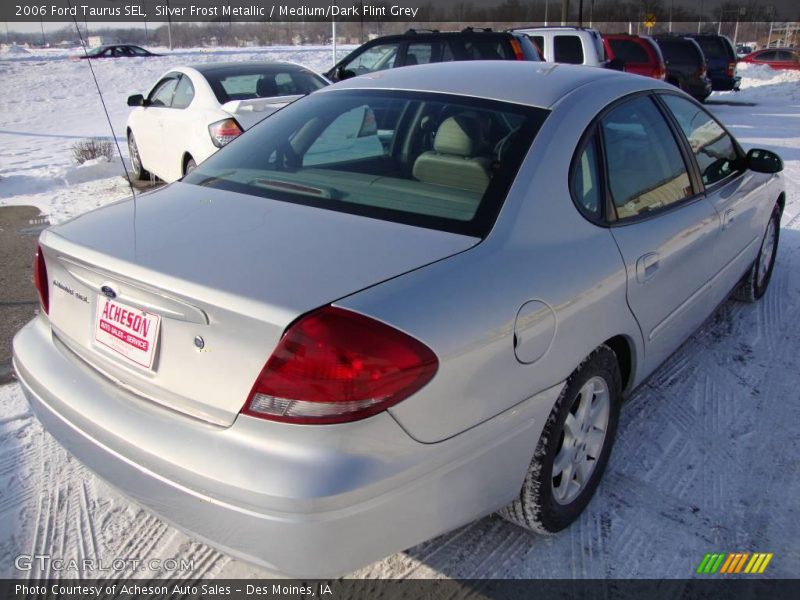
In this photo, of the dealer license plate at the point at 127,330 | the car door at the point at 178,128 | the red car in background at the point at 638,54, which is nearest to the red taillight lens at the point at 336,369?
the dealer license plate at the point at 127,330

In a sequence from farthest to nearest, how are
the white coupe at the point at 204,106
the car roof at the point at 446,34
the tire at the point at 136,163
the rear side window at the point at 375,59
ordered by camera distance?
the rear side window at the point at 375,59, the car roof at the point at 446,34, the tire at the point at 136,163, the white coupe at the point at 204,106

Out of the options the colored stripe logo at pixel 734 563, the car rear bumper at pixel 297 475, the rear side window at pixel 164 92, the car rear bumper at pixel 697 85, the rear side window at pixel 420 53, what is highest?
the rear side window at pixel 420 53

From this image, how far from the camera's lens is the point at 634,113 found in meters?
3.09

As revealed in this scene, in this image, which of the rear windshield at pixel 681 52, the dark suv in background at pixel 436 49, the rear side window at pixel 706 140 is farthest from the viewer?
the rear windshield at pixel 681 52

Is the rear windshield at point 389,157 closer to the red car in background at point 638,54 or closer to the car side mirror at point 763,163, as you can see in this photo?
the car side mirror at point 763,163

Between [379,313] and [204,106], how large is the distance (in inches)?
243

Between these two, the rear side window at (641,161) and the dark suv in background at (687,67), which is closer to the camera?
the rear side window at (641,161)

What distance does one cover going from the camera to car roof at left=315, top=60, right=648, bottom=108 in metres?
2.77

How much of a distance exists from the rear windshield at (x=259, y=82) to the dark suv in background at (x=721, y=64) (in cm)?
1552

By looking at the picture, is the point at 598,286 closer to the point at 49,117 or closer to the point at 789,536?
the point at 789,536

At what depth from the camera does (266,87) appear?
769 cm

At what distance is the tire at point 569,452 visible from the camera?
235cm

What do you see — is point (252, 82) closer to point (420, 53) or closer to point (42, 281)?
point (420, 53)

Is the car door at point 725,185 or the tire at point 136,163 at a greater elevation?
the car door at point 725,185
